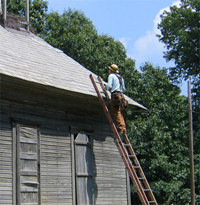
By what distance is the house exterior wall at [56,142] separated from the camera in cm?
1250

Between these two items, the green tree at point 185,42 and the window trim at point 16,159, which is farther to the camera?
the green tree at point 185,42

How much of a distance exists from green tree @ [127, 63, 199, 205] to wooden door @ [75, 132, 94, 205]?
56.2 feet

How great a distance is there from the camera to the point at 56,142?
13.9 metres

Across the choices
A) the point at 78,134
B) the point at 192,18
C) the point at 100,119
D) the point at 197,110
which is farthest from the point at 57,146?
the point at 192,18

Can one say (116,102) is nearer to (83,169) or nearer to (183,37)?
(83,169)

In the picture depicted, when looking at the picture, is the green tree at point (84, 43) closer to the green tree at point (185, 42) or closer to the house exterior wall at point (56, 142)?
the green tree at point (185, 42)

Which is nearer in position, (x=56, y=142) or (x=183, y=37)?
(x=56, y=142)

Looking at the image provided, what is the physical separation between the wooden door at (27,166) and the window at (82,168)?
1.53 metres

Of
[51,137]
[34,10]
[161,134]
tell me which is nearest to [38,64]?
[51,137]

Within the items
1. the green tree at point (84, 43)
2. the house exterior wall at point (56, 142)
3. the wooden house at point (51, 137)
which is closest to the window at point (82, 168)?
the wooden house at point (51, 137)

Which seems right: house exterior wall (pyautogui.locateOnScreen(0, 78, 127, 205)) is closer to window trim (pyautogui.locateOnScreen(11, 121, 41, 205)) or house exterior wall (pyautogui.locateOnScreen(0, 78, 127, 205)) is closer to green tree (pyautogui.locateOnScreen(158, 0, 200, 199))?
window trim (pyautogui.locateOnScreen(11, 121, 41, 205))

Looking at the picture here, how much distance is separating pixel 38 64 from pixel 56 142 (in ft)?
8.81

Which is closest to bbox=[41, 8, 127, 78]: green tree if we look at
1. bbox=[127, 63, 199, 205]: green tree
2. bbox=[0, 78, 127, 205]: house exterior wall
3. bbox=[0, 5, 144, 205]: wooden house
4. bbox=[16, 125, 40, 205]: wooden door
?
bbox=[127, 63, 199, 205]: green tree

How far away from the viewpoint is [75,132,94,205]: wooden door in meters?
14.3
